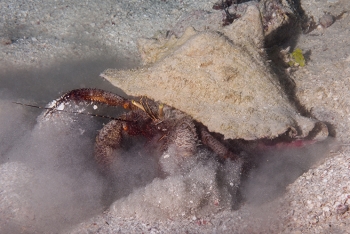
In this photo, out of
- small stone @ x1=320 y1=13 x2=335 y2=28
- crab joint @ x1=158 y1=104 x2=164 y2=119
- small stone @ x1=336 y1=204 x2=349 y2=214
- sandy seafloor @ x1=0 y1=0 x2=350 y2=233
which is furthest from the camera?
small stone @ x1=320 y1=13 x2=335 y2=28

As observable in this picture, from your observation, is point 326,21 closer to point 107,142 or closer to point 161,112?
point 161,112

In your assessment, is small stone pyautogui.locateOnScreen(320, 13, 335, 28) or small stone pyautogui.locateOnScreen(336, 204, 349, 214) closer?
small stone pyautogui.locateOnScreen(336, 204, 349, 214)

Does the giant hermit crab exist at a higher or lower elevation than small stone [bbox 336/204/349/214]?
higher

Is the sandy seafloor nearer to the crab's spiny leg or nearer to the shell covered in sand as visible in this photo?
the crab's spiny leg

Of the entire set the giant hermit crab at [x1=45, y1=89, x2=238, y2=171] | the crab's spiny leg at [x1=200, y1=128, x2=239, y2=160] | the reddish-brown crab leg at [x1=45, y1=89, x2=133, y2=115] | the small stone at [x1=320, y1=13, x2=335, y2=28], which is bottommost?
the crab's spiny leg at [x1=200, y1=128, x2=239, y2=160]

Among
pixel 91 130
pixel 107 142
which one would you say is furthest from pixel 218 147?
pixel 91 130

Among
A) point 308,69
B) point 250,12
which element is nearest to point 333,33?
point 308,69

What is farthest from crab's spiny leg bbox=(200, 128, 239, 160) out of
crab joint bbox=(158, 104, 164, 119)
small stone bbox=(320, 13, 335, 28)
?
small stone bbox=(320, 13, 335, 28)
